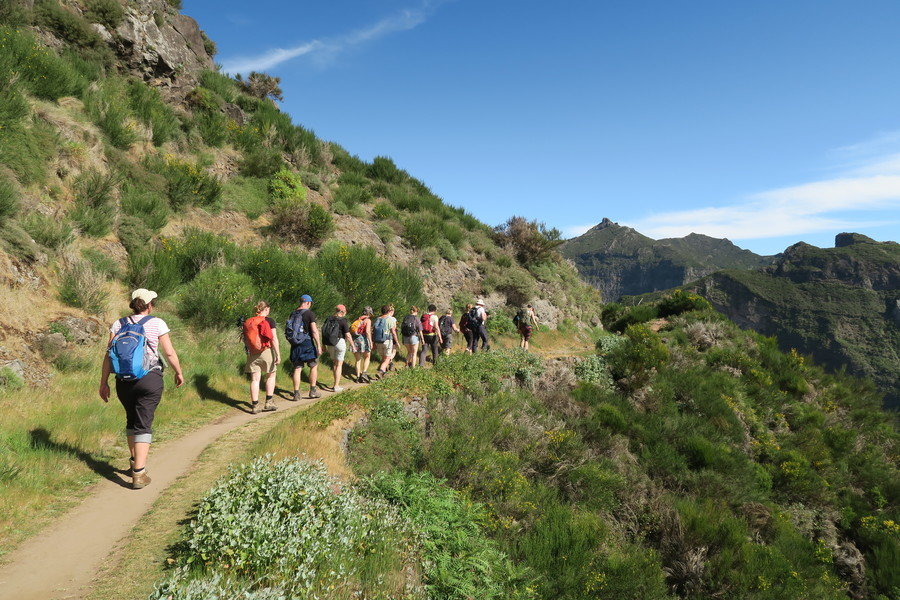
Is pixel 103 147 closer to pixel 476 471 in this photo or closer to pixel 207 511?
pixel 207 511

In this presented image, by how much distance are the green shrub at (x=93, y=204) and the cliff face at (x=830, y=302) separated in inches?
3744

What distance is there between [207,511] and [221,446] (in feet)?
8.84

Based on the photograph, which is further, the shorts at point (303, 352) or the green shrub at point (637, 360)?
the green shrub at point (637, 360)

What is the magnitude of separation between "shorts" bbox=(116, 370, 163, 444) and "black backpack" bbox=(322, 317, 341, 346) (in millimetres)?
4961

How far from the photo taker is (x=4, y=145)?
850 cm

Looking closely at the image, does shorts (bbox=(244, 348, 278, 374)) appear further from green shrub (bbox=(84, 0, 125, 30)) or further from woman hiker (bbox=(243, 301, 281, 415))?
green shrub (bbox=(84, 0, 125, 30))

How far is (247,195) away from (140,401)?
12028 mm

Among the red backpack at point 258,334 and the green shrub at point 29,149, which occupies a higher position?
the green shrub at point 29,149

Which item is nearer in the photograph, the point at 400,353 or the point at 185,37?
the point at 400,353

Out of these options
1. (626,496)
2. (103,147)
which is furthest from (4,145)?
(626,496)

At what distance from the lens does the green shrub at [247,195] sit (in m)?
14.5

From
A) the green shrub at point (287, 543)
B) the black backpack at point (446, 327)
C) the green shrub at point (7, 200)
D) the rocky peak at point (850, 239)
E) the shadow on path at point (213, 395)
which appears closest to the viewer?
the green shrub at point (287, 543)

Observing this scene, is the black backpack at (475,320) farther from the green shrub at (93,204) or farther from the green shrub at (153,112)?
the green shrub at (153,112)

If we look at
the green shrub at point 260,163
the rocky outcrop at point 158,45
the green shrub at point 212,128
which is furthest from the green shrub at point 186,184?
the rocky outcrop at point 158,45
